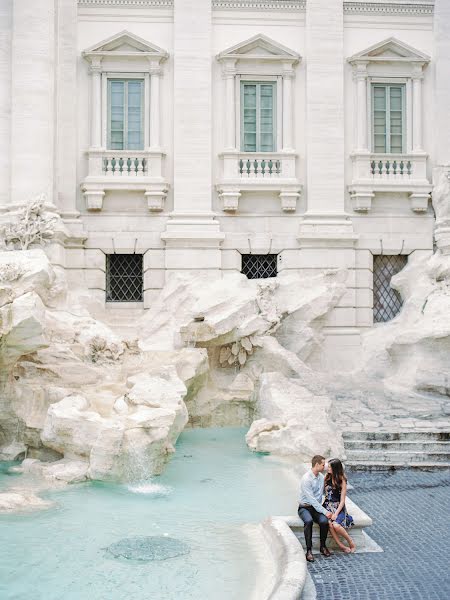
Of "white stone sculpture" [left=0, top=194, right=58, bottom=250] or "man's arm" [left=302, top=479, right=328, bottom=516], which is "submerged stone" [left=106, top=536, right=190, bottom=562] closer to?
"man's arm" [left=302, top=479, right=328, bottom=516]

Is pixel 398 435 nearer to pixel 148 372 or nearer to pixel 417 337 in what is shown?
pixel 417 337

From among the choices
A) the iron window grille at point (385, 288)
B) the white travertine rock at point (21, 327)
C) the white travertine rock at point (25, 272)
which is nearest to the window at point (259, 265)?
the iron window grille at point (385, 288)

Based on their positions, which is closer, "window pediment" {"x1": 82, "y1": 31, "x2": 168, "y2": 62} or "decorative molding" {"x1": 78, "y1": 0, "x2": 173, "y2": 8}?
"window pediment" {"x1": 82, "y1": 31, "x2": 168, "y2": 62}

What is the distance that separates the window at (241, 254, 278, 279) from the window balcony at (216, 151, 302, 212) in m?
1.29

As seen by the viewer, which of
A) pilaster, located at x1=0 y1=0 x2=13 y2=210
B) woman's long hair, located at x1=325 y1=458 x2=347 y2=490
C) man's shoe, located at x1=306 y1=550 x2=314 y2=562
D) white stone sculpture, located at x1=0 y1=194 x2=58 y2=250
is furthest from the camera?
pilaster, located at x1=0 y1=0 x2=13 y2=210

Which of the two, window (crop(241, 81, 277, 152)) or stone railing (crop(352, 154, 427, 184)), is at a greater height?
window (crop(241, 81, 277, 152))

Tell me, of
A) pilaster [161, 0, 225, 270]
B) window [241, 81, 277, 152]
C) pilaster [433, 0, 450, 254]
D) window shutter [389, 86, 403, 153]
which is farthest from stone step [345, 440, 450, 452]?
window shutter [389, 86, 403, 153]

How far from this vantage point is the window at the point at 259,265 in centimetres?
1845

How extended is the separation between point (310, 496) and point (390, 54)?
14265mm

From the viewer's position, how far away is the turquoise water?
267 inches

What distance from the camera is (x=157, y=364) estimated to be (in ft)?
44.9

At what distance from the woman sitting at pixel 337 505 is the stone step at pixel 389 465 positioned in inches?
143

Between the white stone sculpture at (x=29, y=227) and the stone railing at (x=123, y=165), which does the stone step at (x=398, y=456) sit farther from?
the stone railing at (x=123, y=165)

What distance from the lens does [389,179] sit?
1839 cm
